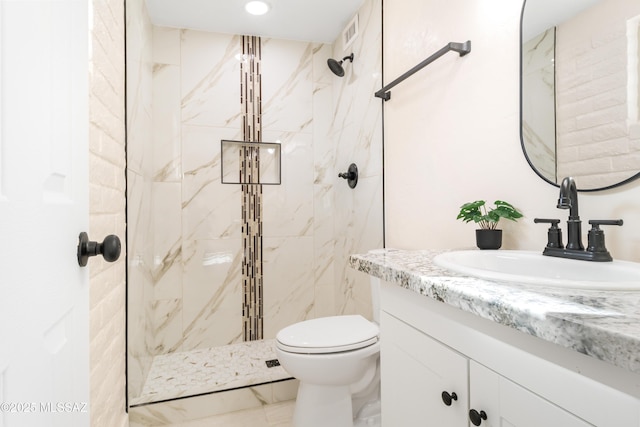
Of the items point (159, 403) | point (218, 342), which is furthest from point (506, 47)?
point (218, 342)

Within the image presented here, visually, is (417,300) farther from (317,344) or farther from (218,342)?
(218,342)

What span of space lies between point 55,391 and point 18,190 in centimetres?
32

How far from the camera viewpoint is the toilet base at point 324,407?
5.00 ft

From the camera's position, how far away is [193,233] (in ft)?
7.88

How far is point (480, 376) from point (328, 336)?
999 millimetres

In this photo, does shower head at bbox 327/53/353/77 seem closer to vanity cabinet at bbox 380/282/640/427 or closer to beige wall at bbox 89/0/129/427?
beige wall at bbox 89/0/129/427

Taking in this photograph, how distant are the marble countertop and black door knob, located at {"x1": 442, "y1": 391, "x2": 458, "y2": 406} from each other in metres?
0.21

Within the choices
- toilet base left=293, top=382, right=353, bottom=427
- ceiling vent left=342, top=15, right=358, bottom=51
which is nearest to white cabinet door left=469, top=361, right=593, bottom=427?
toilet base left=293, top=382, right=353, bottom=427

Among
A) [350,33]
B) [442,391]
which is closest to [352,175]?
[350,33]

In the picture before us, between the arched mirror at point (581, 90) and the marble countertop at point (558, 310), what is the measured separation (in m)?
0.49

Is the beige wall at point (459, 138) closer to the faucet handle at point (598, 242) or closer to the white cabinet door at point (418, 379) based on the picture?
the faucet handle at point (598, 242)

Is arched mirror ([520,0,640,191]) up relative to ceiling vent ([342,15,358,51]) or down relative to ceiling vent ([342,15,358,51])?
down

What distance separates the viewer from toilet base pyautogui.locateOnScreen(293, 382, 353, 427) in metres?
1.53

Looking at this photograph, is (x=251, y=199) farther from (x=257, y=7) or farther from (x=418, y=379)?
(x=418, y=379)
